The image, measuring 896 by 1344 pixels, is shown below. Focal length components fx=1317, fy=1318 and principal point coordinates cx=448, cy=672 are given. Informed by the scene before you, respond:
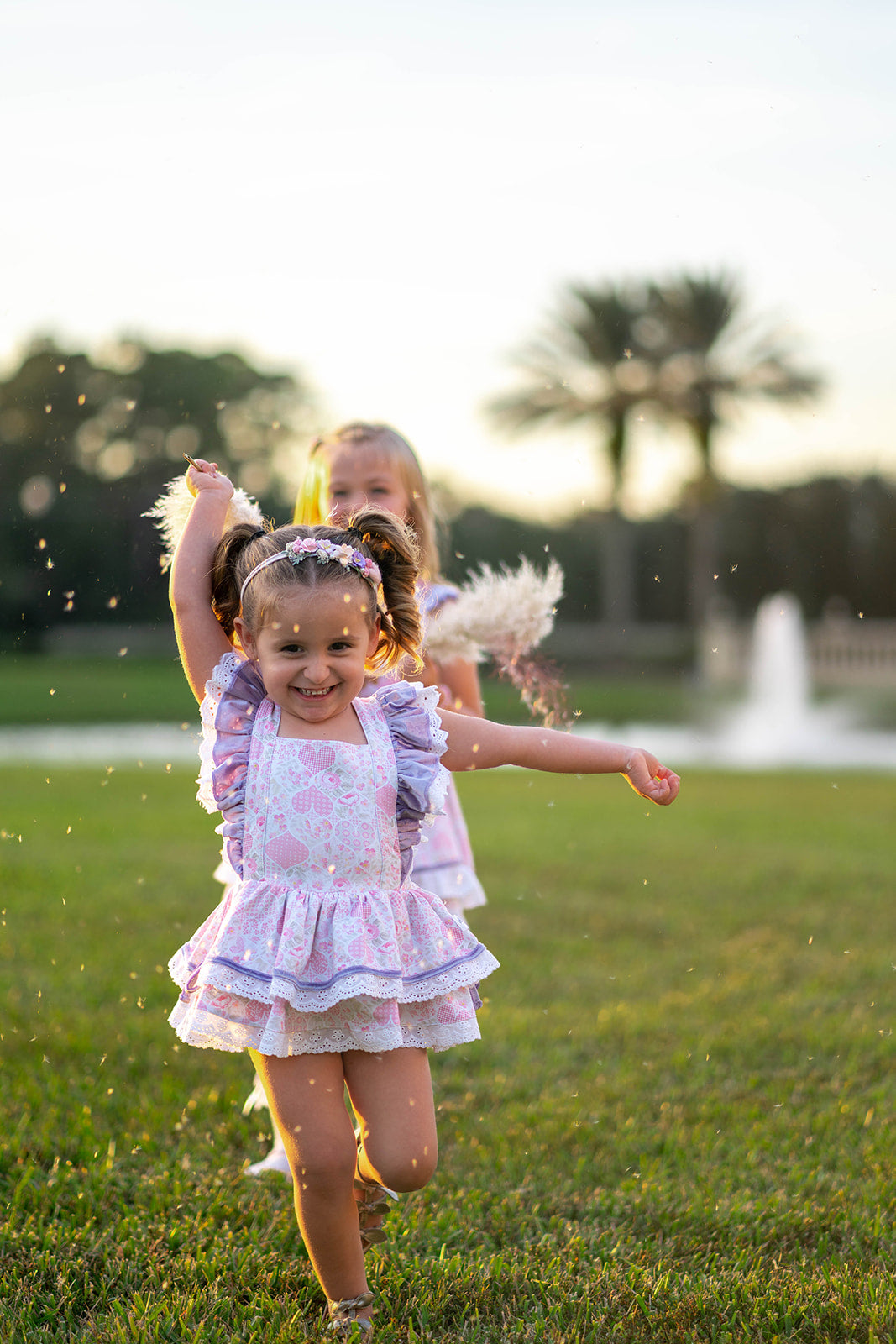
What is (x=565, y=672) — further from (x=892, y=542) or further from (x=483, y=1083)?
(x=892, y=542)

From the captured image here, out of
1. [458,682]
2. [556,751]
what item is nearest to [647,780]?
[556,751]

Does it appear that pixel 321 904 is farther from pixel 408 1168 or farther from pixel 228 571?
pixel 228 571

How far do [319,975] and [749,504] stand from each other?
94.5 ft

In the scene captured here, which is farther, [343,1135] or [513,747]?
[513,747]

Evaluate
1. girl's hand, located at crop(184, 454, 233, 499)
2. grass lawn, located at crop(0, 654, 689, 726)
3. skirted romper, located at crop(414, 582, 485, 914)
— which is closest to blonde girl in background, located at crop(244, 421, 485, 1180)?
skirted romper, located at crop(414, 582, 485, 914)

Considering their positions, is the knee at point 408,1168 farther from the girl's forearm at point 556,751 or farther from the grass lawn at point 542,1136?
the girl's forearm at point 556,751

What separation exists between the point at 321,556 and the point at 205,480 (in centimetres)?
41

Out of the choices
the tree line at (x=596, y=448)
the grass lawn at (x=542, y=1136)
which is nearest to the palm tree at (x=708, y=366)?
the tree line at (x=596, y=448)

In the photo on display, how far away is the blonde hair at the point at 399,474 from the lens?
3.44 meters

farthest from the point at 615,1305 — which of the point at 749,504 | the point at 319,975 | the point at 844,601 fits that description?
the point at 844,601

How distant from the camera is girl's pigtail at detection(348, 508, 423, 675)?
8.45 ft

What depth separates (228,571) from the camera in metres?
2.53

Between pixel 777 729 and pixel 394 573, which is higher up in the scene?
pixel 394 573

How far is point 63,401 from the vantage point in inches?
1500
